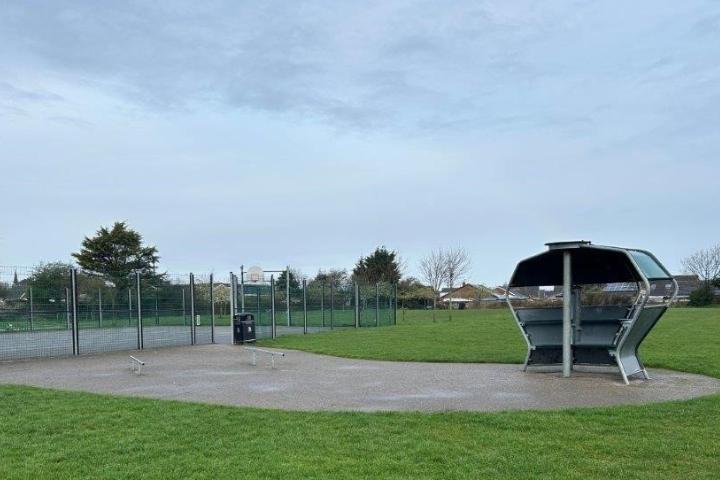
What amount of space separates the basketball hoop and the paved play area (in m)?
9.15

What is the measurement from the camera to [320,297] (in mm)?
30188

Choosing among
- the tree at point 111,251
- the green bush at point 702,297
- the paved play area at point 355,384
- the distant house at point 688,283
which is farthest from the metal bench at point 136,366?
the distant house at point 688,283

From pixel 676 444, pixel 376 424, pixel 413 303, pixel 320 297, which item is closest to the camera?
pixel 676 444

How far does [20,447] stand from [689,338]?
18127 millimetres

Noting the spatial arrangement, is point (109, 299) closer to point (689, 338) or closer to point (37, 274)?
point (37, 274)

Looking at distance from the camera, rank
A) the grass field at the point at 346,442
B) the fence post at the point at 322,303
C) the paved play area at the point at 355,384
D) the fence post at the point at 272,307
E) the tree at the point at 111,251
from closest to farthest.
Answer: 1. the grass field at the point at 346,442
2. the paved play area at the point at 355,384
3. the fence post at the point at 272,307
4. the fence post at the point at 322,303
5. the tree at the point at 111,251

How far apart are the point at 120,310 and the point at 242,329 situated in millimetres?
3803

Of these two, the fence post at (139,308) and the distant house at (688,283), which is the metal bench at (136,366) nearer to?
the fence post at (139,308)

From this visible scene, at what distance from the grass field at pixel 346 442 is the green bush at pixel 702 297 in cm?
5761

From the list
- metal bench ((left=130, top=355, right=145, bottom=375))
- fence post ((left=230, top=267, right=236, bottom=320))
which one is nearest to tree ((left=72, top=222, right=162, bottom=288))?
fence post ((left=230, top=267, right=236, bottom=320))

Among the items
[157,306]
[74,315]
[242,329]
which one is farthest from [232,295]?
[74,315]

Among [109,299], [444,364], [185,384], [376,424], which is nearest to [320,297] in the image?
[109,299]

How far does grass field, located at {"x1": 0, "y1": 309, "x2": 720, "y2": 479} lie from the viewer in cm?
553

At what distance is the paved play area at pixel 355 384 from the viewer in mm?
9031
